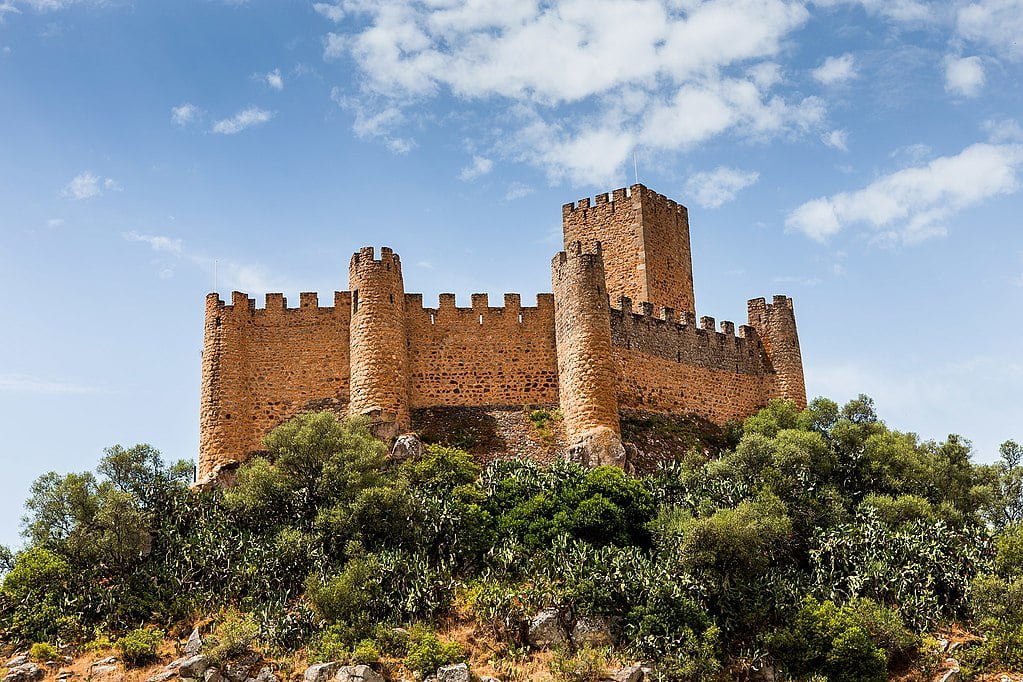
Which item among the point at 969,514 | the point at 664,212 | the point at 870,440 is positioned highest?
the point at 664,212

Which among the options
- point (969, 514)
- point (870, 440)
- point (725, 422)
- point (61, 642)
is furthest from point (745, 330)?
point (61, 642)

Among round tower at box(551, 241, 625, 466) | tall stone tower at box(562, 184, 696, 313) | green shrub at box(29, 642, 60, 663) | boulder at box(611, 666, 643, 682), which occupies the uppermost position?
tall stone tower at box(562, 184, 696, 313)

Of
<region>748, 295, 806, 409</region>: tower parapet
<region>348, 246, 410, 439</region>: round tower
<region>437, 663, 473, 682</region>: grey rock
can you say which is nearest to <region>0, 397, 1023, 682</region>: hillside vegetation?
<region>437, 663, 473, 682</region>: grey rock

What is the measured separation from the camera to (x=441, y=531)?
3859cm

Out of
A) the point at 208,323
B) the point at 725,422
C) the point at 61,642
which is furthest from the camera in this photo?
the point at 725,422

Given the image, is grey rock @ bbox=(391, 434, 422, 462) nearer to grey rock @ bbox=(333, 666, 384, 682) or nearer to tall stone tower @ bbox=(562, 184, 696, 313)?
grey rock @ bbox=(333, 666, 384, 682)

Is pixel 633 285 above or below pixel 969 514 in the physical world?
above

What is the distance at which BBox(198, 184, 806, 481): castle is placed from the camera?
146 ft

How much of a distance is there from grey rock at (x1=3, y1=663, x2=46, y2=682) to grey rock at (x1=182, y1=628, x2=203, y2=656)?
4.08m

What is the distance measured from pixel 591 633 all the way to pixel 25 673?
53.8 feet

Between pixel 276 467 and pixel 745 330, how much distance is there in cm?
2297

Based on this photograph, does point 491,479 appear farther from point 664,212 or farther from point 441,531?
point 664,212

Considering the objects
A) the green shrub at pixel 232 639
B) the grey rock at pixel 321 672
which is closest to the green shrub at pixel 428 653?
the grey rock at pixel 321 672

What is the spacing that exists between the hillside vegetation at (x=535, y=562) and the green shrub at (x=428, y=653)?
78 mm
